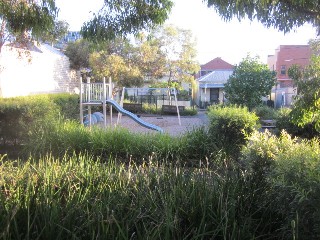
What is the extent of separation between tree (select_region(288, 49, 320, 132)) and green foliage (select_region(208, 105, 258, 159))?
3249 millimetres

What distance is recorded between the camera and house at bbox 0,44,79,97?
575 inches

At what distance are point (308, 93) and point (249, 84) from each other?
16934mm

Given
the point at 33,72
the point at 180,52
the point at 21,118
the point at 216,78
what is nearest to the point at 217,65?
the point at 216,78

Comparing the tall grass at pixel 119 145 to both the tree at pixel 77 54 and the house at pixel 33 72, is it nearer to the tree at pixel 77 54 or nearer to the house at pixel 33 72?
the house at pixel 33 72

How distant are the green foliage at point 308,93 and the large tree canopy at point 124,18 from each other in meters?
2.07

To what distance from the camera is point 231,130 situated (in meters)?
8.39

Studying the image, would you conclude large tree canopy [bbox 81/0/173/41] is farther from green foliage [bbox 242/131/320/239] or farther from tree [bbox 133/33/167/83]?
tree [bbox 133/33/167/83]

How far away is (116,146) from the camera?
8.40m

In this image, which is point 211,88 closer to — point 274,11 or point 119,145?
point 119,145

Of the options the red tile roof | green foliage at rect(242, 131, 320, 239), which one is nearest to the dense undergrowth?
green foliage at rect(242, 131, 320, 239)

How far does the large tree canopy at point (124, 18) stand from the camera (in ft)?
17.1

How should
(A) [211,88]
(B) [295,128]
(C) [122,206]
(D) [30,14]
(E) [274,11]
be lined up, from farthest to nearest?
(A) [211,88]
(B) [295,128]
(D) [30,14]
(E) [274,11]
(C) [122,206]

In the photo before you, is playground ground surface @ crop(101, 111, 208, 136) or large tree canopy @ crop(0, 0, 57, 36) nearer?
large tree canopy @ crop(0, 0, 57, 36)

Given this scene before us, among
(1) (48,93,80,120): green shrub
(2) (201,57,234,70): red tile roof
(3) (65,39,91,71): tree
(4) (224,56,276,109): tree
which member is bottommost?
(1) (48,93,80,120): green shrub
